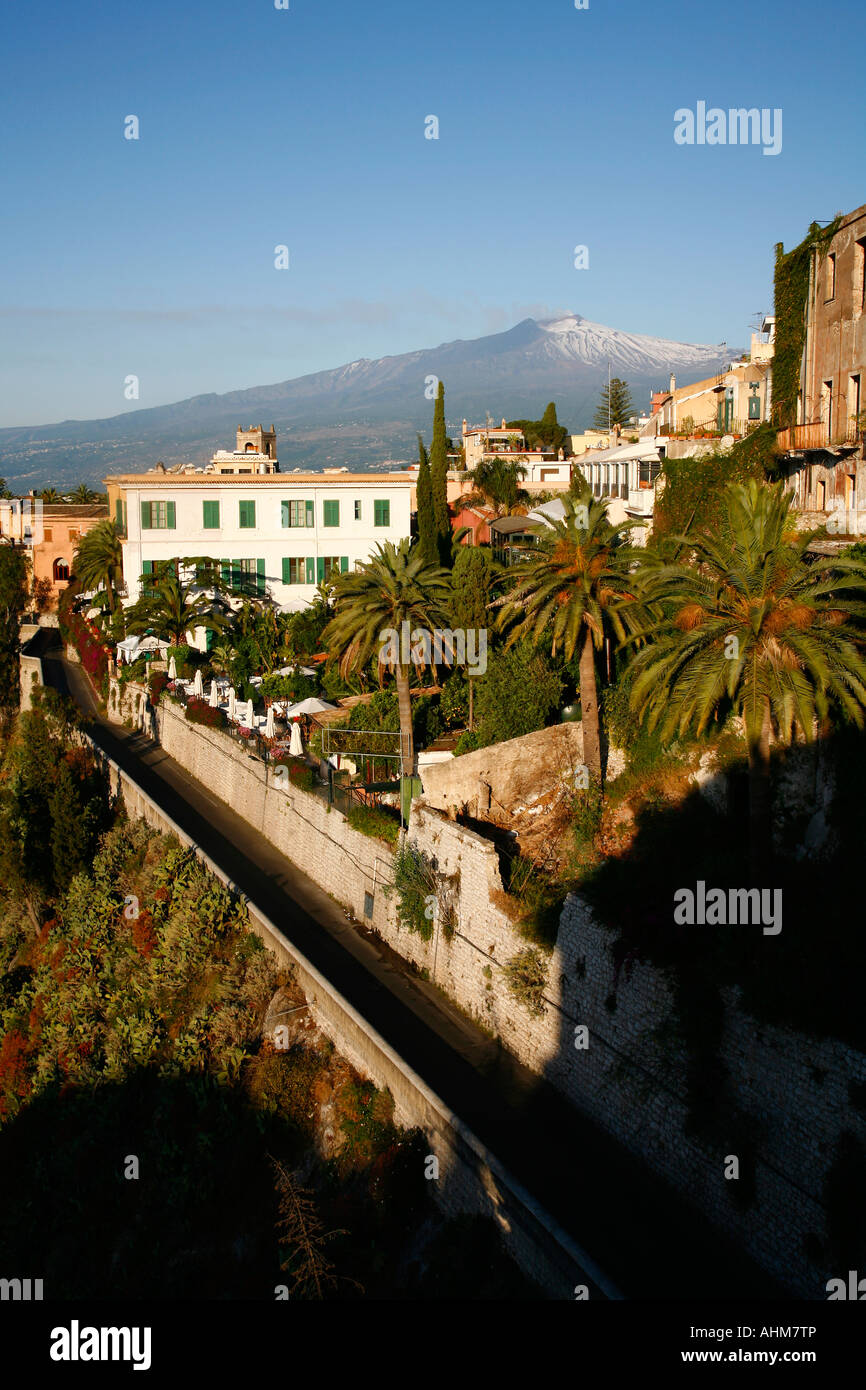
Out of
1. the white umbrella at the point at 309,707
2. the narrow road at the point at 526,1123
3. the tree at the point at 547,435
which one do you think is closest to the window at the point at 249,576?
the white umbrella at the point at 309,707

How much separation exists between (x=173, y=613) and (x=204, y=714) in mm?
7759

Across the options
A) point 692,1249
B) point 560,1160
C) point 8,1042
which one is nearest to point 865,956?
point 692,1249

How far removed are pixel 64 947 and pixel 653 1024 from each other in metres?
19.7

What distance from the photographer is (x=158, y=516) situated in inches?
1642

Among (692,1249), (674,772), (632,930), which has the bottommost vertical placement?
(692,1249)

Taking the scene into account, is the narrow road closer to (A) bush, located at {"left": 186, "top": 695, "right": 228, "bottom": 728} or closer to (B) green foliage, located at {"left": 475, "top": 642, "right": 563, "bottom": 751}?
(B) green foliage, located at {"left": 475, "top": 642, "right": 563, "bottom": 751}

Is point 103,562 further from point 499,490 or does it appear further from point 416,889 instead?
point 416,889

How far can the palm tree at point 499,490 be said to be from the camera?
→ 5372cm

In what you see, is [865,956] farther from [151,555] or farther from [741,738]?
[151,555]

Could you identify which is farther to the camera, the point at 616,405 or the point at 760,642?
the point at 616,405

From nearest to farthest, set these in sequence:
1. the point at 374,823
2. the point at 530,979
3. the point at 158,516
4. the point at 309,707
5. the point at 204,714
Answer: the point at 530,979 → the point at 374,823 → the point at 309,707 → the point at 204,714 → the point at 158,516

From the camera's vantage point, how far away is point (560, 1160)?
15.1m

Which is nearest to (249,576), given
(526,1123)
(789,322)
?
(789,322)

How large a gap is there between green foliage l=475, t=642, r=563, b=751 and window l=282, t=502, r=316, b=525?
19558 millimetres
